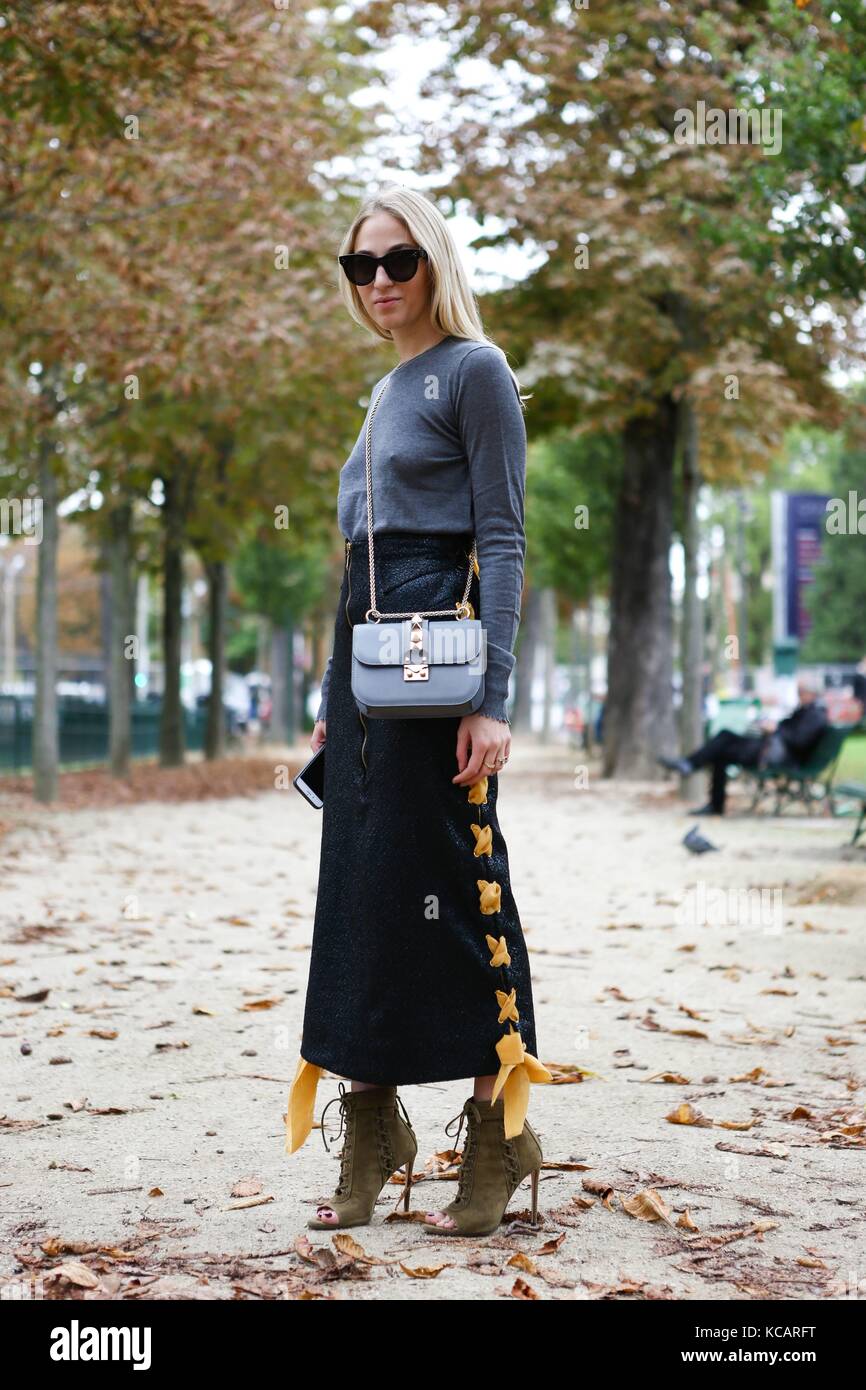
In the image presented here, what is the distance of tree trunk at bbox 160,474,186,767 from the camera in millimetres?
25031

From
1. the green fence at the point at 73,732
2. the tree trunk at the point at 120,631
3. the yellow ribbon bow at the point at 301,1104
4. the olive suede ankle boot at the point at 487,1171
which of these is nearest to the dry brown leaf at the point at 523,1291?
the olive suede ankle boot at the point at 487,1171

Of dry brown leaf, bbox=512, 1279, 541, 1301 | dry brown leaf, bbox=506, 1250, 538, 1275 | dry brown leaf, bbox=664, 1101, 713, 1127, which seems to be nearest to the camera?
dry brown leaf, bbox=512, 1279, 541, 1301

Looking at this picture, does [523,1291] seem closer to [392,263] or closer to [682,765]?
[392,263]

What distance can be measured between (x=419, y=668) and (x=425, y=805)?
33 cm

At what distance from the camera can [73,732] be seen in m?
27.2

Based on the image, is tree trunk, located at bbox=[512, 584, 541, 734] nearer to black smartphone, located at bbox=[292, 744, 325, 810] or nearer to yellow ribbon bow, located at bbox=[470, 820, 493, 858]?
black smartphone, located at bbox=[292, 744, 325, 810]

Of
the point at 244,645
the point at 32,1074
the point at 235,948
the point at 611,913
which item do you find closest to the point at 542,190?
the point at 611,913

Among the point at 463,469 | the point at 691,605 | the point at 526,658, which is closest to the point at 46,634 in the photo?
the point at 691,605

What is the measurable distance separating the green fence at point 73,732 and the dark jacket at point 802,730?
1115 cm

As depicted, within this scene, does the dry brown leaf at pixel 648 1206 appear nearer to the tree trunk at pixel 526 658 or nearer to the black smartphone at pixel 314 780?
Result: the black smartphone at pixel 314 780

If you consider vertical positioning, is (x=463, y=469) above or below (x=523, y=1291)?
above

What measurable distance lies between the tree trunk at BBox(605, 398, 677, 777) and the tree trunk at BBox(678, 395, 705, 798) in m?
3.33

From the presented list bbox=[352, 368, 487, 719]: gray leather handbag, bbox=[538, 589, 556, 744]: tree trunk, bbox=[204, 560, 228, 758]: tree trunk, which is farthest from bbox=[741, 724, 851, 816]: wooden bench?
bbox=[538, 589, 556, 744]: tree trunk
